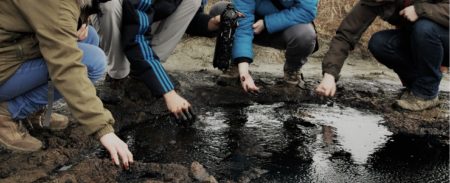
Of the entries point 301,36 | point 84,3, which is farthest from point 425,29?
point 84,3

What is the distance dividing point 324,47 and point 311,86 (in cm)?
135

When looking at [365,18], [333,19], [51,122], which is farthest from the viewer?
[333,19]

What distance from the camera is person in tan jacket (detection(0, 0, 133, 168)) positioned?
2.00 m

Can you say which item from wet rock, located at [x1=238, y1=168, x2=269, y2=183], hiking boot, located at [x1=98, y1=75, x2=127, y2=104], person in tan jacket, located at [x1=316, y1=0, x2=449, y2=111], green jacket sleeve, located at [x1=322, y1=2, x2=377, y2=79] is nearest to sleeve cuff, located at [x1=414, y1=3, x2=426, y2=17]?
person in tan jacket, located at [x1=316, y1=0, x2=449, y2=111]

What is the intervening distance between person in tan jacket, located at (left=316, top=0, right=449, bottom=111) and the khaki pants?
1.05 meters

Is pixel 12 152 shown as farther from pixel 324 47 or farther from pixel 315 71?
pixel 324 47

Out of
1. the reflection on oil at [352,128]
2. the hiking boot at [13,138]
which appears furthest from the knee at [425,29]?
the hiking boot at [13,138]

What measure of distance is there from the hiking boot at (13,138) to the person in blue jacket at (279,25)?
4.75 feet

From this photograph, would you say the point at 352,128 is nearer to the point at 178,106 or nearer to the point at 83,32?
the point at 178,106

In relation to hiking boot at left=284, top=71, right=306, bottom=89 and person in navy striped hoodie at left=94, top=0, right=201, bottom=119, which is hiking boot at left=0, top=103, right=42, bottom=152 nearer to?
person in navy striped hoodie at left=94, top=0, right=201, bottom=119

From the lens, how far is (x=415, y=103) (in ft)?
11.6

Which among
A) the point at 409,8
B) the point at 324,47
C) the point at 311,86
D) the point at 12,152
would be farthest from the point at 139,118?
the point at 324,47

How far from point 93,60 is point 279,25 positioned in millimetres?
1518

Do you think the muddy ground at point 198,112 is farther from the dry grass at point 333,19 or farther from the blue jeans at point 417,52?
the dry grass at point 333,19
